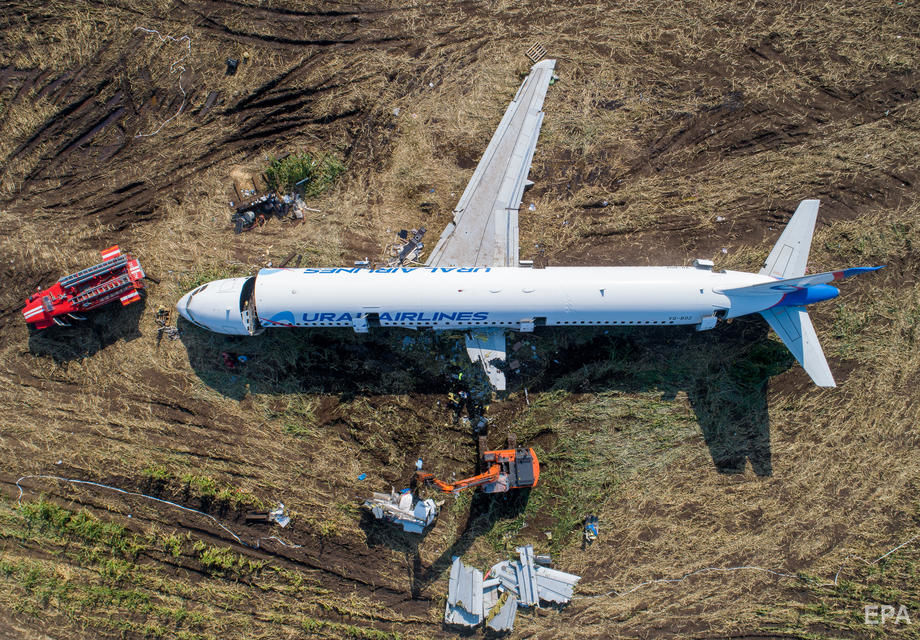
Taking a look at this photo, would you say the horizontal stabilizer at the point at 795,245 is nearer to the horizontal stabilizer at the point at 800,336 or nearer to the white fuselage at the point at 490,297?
the white fuselage at the point at 490,297

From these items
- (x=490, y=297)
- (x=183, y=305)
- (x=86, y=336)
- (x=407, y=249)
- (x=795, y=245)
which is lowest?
(x=86, y=336)

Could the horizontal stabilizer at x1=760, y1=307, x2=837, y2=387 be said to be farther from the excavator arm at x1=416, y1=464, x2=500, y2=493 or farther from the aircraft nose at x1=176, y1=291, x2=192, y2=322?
the aircraft nose at x1=176, y1=291, x2=192, y2=322

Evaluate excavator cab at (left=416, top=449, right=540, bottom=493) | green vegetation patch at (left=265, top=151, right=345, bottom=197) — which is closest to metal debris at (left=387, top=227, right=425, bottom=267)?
green vegetation patch at (left=265, top=151, right=345, bottom=197)

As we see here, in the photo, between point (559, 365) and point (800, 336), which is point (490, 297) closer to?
point (559, 365)

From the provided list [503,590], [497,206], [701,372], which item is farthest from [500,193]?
[503,590]

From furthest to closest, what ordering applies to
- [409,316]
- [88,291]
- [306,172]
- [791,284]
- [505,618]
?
[306,172] < [505,618] < [88,291] < [409,316] < [791,284]

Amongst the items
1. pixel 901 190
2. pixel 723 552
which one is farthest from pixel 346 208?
pixel 901 190
